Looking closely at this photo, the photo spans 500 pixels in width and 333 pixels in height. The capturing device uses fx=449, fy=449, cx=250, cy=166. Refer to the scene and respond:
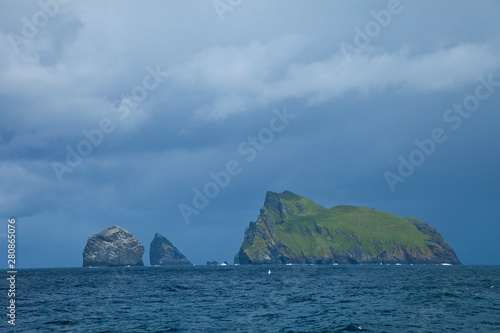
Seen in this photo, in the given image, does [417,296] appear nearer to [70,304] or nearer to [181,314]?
[181,314]

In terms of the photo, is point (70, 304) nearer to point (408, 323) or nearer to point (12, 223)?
point (12, 223)

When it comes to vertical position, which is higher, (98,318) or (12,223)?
(12,223)

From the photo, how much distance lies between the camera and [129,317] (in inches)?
2153

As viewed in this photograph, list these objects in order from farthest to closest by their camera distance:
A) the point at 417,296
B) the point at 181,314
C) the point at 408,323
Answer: the point at 417,296 → the point at 181,314 → the point at 408,323

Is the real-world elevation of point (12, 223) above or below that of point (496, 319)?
above

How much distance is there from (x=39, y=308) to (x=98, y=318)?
15684mm

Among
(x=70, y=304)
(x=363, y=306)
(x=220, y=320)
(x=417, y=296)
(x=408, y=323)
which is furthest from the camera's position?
(x=417, y=296)

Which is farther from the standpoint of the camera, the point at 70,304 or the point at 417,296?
the point at 417,296

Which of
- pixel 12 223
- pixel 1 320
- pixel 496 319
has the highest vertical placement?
pixel 12 223

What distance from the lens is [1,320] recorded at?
175 feet

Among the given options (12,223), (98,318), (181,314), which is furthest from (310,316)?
(12,223)

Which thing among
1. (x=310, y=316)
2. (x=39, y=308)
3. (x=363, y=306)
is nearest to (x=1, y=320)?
(x=39, y=308)

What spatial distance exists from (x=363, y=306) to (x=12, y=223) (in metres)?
45.9

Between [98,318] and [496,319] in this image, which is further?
[98,318]
